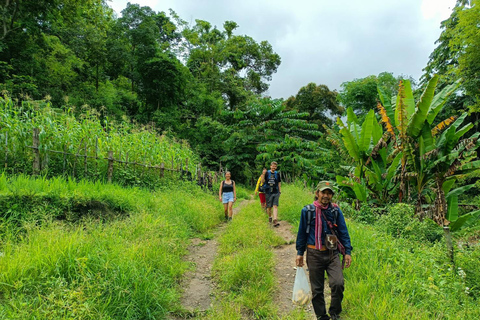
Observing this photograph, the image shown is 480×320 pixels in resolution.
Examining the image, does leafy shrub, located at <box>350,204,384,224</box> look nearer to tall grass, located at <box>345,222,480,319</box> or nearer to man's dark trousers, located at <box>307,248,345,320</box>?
tall grass, located at <box>345,222,480,319</box>

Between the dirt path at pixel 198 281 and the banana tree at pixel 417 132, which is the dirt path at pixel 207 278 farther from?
the banana tree at pixel 417 132

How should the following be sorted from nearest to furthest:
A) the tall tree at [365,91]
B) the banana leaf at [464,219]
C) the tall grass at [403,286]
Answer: the tall grass at [403,286] → the banana leaf at [464,219] → the tall tree at [365,91]

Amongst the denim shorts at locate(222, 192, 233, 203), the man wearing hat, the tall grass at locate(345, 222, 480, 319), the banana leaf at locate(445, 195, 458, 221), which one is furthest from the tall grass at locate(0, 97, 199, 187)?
the banana leaf at locate(445, 195, 458, 221)

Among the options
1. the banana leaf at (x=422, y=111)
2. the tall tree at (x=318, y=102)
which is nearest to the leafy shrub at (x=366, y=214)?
the banana leaf at (x=422, y=111)

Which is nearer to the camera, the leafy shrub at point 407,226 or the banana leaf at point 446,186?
the leafy shrub at point 407,226

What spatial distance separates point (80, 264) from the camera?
9.49ft

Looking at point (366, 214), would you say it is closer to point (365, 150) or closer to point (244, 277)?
point (365, 150)

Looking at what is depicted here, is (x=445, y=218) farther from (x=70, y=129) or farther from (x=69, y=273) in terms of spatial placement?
(x=70, y=129)

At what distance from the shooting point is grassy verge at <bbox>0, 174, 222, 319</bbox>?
2482 mm

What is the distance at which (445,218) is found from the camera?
6027 mm

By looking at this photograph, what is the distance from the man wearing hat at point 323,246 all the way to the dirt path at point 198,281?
1418 mm

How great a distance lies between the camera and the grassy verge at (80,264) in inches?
97.7

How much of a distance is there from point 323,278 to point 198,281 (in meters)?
1.99

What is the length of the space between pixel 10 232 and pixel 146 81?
64.7 feet
